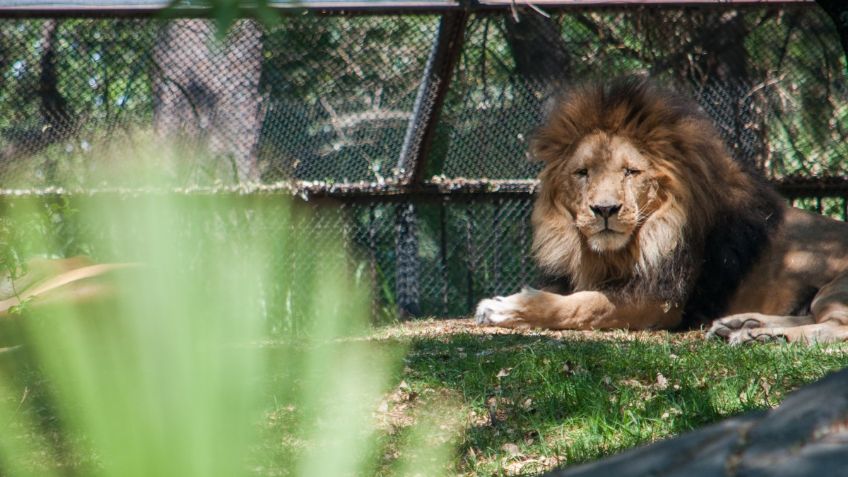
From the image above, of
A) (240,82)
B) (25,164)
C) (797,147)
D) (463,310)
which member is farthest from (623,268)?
(25,164)

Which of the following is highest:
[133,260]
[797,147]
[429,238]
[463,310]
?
[133,260]

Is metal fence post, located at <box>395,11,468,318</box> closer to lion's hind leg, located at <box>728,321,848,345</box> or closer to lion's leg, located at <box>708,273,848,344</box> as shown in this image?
lion's leg, located at <box>708,273,848,344</box>

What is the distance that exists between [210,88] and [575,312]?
3.05 metres

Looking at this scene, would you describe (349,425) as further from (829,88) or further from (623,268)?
(829,88)

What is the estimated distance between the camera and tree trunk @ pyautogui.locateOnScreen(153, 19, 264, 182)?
6.88m

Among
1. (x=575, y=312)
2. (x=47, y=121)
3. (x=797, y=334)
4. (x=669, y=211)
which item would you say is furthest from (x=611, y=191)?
(x=47, y=121)

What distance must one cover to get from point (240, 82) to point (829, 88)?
158 inches

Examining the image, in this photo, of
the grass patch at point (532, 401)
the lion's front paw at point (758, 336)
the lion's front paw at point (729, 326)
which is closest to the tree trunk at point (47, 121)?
the grass patch at point (532, 401)

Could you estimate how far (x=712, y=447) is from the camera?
3.64 ft

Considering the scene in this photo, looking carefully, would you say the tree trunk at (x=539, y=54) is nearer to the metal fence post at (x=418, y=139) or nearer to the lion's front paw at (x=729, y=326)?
the metal fence post at (x=418, y=139)

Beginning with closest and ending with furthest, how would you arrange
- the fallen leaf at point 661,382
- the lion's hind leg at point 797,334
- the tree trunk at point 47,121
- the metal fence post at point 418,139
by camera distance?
the fallen leaf at point 661,382 → the lion's hind leg at point 797,334 → the metal fence post at point 418,139 → the tree trunk at point 47,121

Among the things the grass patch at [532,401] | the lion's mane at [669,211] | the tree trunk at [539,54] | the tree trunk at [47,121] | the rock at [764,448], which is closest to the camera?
the rock at [764,448]

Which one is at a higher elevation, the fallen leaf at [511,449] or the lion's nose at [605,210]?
the lion's nose at [605,210]

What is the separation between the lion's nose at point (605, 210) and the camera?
5547mm
